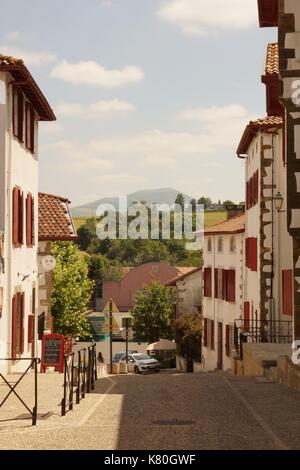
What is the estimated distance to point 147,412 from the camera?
45.8ft

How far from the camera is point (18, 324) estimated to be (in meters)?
24.0

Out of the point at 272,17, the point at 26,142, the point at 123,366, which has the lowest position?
the point at 123,366

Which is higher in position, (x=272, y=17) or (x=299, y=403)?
(x=272, y=17)

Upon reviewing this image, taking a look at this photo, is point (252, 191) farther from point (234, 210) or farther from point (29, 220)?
point (234, 210)

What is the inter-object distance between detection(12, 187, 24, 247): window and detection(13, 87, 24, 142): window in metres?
1.49

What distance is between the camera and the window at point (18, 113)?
22328mm

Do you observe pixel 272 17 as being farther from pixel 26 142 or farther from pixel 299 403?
pixel 299 403

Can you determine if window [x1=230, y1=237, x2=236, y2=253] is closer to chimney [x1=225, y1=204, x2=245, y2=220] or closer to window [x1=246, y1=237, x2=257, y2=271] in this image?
window [x1=246, y1=237, x2=257, y2=271]

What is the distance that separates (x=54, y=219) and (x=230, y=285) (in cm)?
1128

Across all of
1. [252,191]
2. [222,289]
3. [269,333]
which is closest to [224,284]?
[222,289]

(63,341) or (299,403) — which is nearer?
(299,403)

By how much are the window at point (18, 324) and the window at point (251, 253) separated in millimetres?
10035
